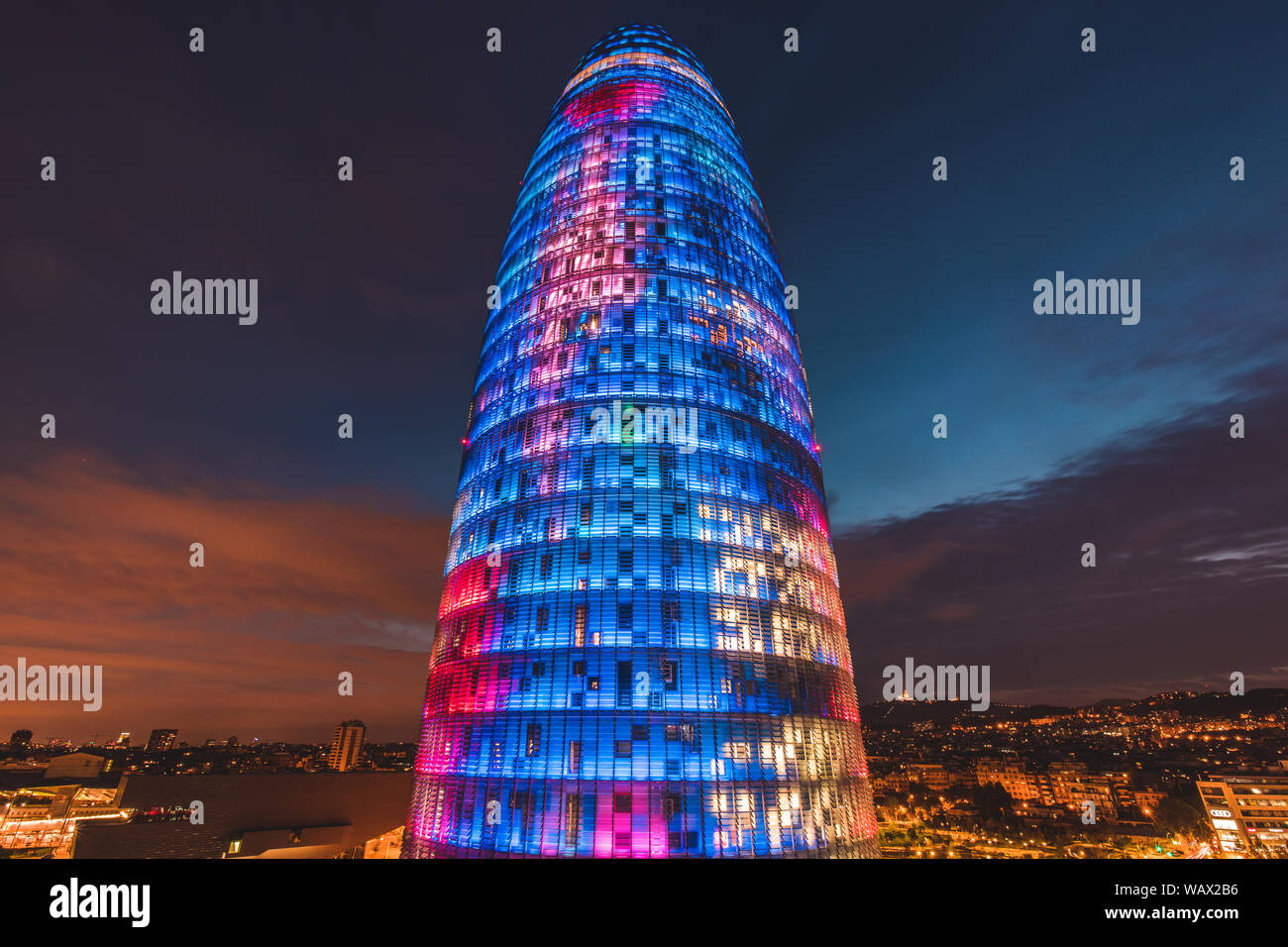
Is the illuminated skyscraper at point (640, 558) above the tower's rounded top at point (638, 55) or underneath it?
underneath

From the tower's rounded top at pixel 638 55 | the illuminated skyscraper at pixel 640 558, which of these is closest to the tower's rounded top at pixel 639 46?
the tower's rounded top at pixel 638 55

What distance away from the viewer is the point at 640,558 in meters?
56.4

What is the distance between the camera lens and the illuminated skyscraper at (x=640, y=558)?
50.7m

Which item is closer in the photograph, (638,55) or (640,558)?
(640,558)

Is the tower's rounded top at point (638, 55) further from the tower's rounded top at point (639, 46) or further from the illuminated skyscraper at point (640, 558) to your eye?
the illuminated skyscraper at point (640, 558)

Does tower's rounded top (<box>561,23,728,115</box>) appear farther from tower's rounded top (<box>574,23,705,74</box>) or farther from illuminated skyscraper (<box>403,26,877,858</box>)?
illuminated skyscraper (<box>403,26,877,858</box>)

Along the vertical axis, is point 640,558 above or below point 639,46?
below

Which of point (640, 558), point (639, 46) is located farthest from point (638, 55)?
point (640, 558)

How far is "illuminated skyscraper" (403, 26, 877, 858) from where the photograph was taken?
5072cm

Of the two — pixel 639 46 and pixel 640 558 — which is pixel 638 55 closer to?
pixel 639 46

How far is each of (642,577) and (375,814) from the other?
98782 millimetres

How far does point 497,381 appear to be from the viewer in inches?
2746

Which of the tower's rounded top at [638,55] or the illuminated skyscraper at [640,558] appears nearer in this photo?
the illuminated skyscraper at [640,558]
